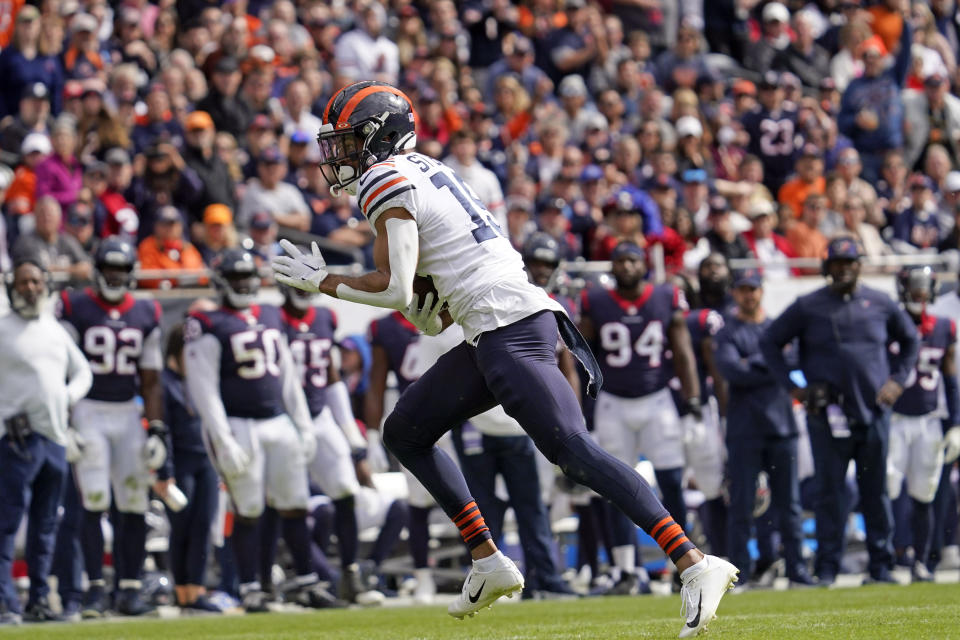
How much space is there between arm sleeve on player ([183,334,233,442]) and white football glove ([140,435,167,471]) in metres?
0.28

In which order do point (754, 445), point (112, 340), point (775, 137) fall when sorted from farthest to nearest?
point (775, 137), point (754, 445), point (112, 340)

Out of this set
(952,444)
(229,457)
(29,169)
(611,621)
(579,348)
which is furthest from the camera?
(29,169)

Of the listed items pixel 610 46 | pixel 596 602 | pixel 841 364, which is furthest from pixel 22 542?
pixel 610 46

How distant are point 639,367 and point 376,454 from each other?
7.07ft

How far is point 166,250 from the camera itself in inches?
428

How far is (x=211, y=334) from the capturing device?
30.7 ft

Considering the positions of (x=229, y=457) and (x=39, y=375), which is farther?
(x=229, y=457)

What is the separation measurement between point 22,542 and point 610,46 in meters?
7.95

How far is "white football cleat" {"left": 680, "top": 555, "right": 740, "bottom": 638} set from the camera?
505 cm

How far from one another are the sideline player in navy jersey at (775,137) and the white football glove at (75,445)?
303 inches

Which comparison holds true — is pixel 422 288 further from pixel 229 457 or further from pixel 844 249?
pixel 844 249

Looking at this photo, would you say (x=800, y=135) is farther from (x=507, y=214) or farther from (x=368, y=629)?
(x=368, y=629)

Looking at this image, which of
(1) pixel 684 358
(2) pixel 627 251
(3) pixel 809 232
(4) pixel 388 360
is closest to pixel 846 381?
(1) pixel 684 358

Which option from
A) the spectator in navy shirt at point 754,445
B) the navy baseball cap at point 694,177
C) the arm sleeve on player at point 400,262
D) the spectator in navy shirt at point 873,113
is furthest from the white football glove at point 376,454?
the spectator in navy shirt at point 873,113
